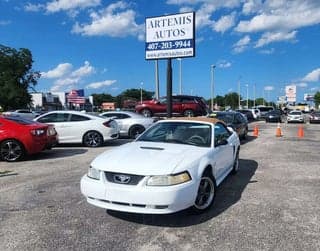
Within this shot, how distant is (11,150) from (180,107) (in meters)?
14.0

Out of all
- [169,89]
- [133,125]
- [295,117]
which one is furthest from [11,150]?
[295,117]

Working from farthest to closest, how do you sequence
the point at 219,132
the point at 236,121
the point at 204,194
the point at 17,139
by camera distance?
the point at 236,121 → the point at 17,139 → the point at 219,132 → the point at 204,194

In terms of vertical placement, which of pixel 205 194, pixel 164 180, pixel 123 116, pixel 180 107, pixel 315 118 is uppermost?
pixel 180 107

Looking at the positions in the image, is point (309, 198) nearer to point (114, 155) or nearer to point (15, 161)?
point (114, 155)

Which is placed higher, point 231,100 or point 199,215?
point 199,215

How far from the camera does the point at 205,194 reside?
5758 millimetres

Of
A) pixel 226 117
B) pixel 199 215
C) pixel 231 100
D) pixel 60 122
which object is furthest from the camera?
pixel 231 100

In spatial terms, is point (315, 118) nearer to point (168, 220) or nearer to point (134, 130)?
point (134, 130)

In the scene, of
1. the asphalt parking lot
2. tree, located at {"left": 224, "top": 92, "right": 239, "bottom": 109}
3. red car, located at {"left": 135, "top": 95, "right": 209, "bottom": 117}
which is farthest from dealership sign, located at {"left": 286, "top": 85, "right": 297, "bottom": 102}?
the asphalt parking lot

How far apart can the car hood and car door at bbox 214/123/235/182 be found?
0.47 m

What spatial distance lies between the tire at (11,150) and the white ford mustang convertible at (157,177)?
548 cm

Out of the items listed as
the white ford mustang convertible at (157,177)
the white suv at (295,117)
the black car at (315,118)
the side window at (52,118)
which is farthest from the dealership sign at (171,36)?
the black car at (315,118)

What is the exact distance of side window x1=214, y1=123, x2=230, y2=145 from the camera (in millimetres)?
6803

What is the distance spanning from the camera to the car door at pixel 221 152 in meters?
6.55
